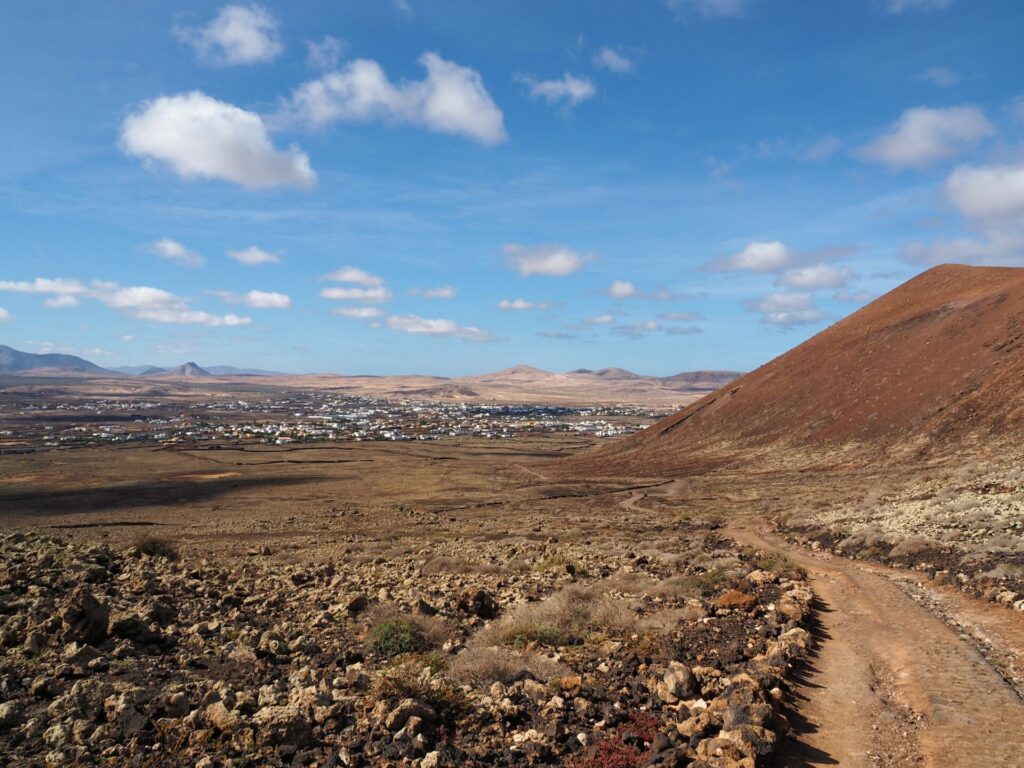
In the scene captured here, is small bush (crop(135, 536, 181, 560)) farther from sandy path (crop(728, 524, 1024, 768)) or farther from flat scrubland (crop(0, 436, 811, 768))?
sandy path (crop(728, 524, 1024, 768))

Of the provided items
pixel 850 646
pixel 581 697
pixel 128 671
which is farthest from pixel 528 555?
pixel 128 671

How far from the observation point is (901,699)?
10844 millimetres

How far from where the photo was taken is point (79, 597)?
37.5 feet

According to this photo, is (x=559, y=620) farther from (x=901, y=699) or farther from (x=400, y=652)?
(x=901, y=699)

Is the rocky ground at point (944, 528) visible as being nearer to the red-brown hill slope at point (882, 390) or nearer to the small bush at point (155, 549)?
the red-brown hill slope at point (882, 390)

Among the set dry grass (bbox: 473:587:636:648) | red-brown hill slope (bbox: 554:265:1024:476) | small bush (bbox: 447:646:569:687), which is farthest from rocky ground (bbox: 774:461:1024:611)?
red-brown hill slope (bbox: 554:265:1024:476)

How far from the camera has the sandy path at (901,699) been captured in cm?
904

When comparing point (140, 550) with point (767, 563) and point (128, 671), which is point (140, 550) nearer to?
point (128, 671)

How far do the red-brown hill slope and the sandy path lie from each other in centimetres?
3686

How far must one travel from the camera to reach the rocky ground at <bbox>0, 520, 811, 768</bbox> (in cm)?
807

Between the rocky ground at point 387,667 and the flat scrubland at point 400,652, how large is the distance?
0.14ft

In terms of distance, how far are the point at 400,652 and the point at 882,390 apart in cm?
6078

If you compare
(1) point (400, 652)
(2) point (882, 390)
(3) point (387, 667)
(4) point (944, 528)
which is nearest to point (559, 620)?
(1) point (400, 652)

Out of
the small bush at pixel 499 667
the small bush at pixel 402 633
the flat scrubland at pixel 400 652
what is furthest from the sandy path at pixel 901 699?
the small bush at pixel 402 633
